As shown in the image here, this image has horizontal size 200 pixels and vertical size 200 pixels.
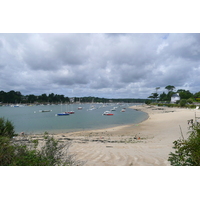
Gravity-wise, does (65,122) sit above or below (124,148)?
below

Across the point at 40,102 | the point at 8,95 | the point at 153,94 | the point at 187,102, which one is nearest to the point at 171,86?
the point at 153,94

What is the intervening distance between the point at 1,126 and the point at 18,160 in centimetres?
942

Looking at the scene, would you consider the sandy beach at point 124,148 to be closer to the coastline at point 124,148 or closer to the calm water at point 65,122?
the coastline at point 124,148

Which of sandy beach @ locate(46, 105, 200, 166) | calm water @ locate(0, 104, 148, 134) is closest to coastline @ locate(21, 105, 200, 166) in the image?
sandy beach @ locate(46, 105, 200, 166)

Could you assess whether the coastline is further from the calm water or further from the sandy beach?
the calm water

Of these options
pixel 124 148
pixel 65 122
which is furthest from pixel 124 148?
pixel 65 122

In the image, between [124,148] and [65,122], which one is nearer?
[124,148]

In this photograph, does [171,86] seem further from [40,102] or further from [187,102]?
[40,102]

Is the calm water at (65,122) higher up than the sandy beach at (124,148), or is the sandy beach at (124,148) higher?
the sandy beach at (124,148)

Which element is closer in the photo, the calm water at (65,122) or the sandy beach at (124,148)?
the sandy beach at (124,148)

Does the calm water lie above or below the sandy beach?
below

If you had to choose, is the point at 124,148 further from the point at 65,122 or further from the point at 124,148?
the point at 65,122

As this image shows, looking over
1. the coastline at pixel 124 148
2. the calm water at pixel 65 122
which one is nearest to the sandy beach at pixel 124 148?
the coastline at pixel 124 148

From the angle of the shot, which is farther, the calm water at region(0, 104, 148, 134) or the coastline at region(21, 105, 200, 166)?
the calm water at region(0, 104, 148, 134)
